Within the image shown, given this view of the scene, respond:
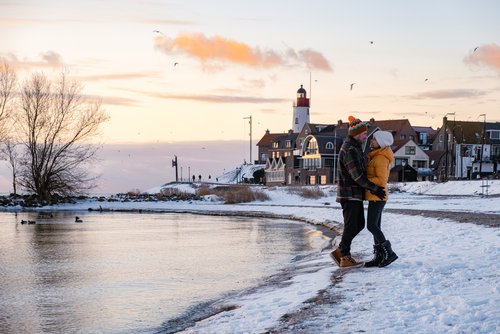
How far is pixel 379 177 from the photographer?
388 inches

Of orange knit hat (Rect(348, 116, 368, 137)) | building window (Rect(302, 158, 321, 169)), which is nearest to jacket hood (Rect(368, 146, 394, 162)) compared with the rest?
orange knit hat (Rect(348, 116, 368, 137))

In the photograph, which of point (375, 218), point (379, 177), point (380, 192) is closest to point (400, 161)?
point (375, 218)

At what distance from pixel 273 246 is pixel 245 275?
5625 mm

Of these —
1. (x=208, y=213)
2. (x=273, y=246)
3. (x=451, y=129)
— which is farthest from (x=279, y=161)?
(x=273, y=246)

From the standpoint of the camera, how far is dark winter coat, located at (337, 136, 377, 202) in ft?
31.7

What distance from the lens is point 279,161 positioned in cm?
10444

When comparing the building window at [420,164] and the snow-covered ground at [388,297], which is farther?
the building window at [420,164]

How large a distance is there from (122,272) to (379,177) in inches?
240

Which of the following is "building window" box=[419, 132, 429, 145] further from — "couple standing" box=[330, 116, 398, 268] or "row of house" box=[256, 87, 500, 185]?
"couple standing" box=[330, 116, 398, 268]

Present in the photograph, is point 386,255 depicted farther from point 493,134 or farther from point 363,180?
point 493,134

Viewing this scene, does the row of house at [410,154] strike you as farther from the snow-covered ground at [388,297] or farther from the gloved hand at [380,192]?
the gloved hand at [380,192]

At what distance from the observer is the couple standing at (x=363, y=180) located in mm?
9742

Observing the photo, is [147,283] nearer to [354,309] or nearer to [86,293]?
[86,293]

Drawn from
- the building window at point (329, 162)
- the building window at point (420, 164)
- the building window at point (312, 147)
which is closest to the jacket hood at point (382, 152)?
the building window at point (329, 162)
